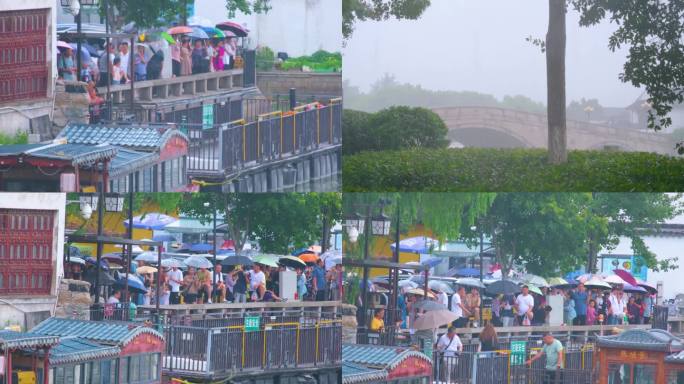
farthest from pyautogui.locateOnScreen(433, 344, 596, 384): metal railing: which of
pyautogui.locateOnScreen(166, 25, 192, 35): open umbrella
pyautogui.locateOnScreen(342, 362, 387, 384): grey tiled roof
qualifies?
pyautogui.locateOnScreen(166, 25, 192, 35): open umbrella

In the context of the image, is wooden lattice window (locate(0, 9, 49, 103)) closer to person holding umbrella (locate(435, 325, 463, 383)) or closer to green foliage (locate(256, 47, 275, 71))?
green foliage (locate(256, 47, 275, 71))

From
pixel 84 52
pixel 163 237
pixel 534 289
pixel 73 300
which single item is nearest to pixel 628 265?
pixel 534 289

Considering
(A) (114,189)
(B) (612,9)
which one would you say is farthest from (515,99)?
(A) (114,189)

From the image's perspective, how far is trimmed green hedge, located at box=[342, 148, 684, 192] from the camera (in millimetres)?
13258

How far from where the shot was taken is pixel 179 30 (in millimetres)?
12938

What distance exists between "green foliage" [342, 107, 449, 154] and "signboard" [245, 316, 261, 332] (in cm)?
130

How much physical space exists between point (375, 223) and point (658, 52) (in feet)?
7.37

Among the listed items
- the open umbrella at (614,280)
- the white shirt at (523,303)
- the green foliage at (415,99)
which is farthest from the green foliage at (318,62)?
the open umbrella at (614,280)

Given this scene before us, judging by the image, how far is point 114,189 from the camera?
42.1 ft

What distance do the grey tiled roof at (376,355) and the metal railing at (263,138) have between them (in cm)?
141

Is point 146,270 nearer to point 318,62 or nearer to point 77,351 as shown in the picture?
point 77,351

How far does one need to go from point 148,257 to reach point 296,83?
5.02 ft

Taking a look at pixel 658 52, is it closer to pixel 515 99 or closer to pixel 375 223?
pixel 515 99

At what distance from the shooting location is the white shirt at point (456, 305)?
13305 mm
